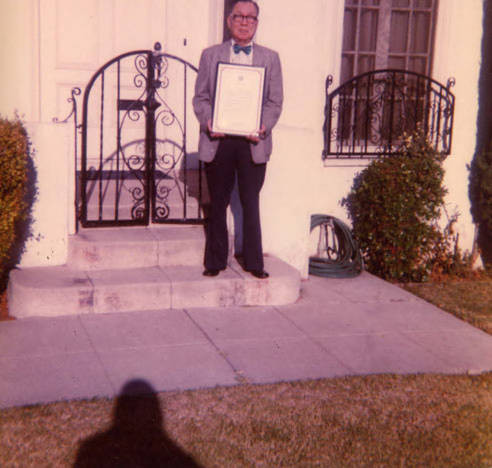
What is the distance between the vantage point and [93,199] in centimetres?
719

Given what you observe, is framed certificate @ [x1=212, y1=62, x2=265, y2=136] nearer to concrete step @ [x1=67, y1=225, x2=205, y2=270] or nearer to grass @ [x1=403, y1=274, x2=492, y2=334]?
concrete step @ [x1=67, y1=225, x2=205, y2=270]

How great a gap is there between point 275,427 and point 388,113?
4.80 meters

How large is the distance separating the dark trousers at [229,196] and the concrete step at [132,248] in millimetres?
265

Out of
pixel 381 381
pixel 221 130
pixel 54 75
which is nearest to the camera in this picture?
pixel 381 381

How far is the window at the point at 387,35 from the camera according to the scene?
26.3 feet

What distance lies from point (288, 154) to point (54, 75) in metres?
3.02

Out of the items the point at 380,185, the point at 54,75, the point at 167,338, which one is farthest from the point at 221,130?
the point at 54,75

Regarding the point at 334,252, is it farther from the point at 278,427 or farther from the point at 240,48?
the point at 278,427

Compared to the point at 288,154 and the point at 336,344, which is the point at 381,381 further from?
the point at 288,154

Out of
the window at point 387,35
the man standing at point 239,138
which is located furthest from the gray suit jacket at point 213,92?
the window at point 387,35

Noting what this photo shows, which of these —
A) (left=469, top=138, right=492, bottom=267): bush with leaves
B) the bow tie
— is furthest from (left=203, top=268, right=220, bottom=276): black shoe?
(left=469, top=138, right=492, bottom=267): bush with leaves

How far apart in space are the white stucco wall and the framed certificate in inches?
34.1

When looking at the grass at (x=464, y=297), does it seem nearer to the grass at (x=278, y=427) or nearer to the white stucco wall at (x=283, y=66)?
the white stucco wall at (x=283, y=66)

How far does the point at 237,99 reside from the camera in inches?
232
